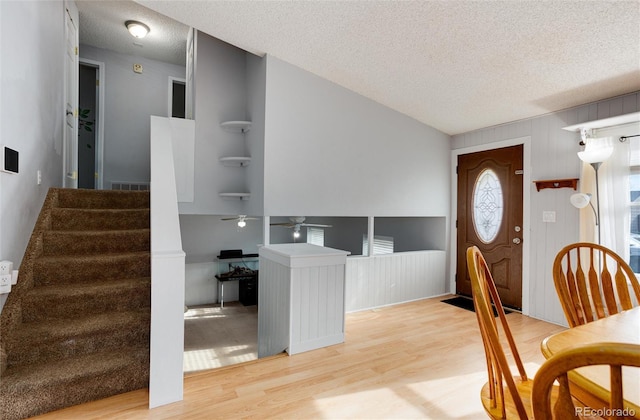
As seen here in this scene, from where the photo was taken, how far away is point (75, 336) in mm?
2100

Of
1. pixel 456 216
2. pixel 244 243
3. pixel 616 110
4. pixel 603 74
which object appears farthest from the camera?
pixel 244 243

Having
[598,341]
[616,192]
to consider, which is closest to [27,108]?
[598,341]

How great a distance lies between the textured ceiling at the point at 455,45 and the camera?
2369mm

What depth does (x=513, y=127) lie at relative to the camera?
4.08 metres

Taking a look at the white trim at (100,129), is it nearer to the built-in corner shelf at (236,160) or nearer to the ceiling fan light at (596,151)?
the built-in corner shelf at (236,160)

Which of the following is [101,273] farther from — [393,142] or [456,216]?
[456,216]

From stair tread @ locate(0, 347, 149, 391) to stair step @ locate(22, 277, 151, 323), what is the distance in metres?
0.33

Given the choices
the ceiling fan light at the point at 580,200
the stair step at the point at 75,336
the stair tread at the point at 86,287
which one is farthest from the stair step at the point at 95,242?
the ceiling fan light at the point at 580,200

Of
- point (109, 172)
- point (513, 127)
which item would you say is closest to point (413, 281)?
point (513, 127)

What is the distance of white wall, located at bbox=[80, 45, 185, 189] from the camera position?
17.2ft

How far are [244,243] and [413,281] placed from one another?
3.08 m

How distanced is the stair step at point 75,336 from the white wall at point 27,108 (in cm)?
56

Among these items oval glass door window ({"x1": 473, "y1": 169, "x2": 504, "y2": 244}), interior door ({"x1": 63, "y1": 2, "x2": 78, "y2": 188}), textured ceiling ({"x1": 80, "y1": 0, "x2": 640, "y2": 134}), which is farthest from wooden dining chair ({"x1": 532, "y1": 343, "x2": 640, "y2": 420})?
interior door ({"x1": 63, "y1": 2, "x2": 78, "y2": 188})

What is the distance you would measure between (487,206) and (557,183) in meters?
0.93
